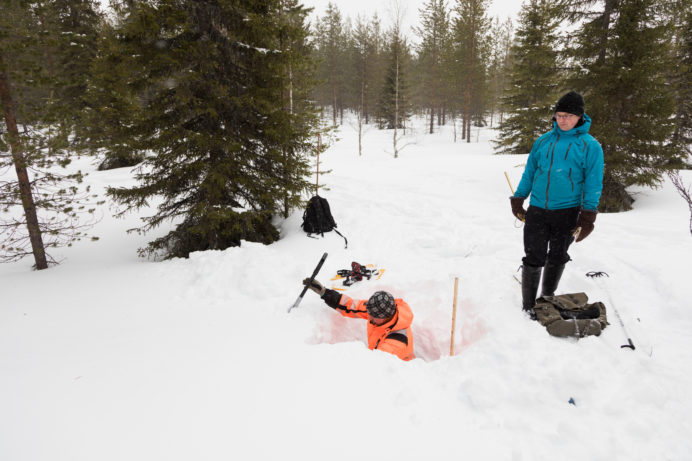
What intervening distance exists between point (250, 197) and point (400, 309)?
15.7 ft

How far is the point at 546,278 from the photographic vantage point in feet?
13.1

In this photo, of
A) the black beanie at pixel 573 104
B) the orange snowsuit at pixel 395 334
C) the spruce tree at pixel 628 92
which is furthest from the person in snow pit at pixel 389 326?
the spruce tree at pixel 628 92

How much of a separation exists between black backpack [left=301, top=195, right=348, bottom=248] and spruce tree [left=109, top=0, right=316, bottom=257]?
656 mm

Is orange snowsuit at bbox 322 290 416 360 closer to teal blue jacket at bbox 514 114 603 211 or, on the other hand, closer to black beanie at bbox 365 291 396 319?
black beanie at bbox 365 291 396 319

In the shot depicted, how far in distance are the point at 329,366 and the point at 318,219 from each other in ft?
15.8

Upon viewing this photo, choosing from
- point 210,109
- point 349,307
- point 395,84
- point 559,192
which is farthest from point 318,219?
point 395,84

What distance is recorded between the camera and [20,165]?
222 inches

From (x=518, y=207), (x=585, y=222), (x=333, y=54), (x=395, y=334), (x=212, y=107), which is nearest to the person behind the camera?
(x=585, y=222)

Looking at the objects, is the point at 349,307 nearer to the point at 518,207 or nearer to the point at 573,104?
the point at 518,207

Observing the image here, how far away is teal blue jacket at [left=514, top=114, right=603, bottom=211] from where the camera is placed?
10.7 ft

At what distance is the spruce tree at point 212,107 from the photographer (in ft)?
19.1

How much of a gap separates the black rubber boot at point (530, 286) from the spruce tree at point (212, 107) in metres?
5.10

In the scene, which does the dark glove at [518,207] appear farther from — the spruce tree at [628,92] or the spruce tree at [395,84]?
the spruce tree at [395,84]

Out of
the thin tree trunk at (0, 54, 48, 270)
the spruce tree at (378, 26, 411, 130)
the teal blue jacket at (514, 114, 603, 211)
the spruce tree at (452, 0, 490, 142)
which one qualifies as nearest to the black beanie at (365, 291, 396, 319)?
the teal blue jacket at (514, 114, 603, 211)
